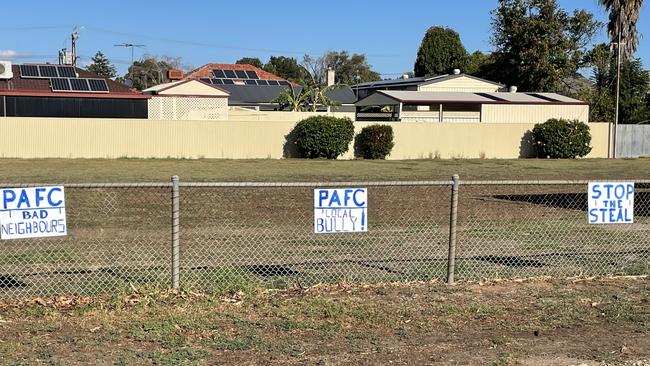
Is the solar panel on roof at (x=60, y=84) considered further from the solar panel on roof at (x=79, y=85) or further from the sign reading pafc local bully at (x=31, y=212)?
the sign reading pafc local bully at (x=31, y=212)

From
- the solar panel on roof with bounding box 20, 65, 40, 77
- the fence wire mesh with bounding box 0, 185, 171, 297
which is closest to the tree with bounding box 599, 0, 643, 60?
the solar panel on roof with bounding box 20, 65, 40, 77

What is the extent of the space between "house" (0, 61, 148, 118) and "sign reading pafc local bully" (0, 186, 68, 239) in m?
28.8

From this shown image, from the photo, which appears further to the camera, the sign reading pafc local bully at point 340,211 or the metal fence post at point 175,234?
the sign reading pafc local bully at point 340,211

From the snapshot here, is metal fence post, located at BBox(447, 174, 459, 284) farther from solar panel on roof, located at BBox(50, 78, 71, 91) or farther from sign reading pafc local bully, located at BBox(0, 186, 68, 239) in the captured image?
solar panel on roof, located at BBox(50, 78, 71, 91)

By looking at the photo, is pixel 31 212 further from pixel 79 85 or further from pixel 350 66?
pixel 350 66

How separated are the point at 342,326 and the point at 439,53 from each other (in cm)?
7315

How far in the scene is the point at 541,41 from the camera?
4856cm

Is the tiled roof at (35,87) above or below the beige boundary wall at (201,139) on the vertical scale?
above

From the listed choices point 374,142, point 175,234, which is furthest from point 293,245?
point 374,142

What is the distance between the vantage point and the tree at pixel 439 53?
7662 centimetres

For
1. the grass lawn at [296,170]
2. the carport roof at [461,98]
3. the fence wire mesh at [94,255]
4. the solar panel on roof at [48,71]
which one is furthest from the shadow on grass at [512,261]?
the solar panel on roof at [48,71]

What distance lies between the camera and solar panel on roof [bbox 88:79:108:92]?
34.8 m

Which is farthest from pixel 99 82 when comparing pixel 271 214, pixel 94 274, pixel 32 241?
pixel 94 274

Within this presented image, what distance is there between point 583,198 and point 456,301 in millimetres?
10292
